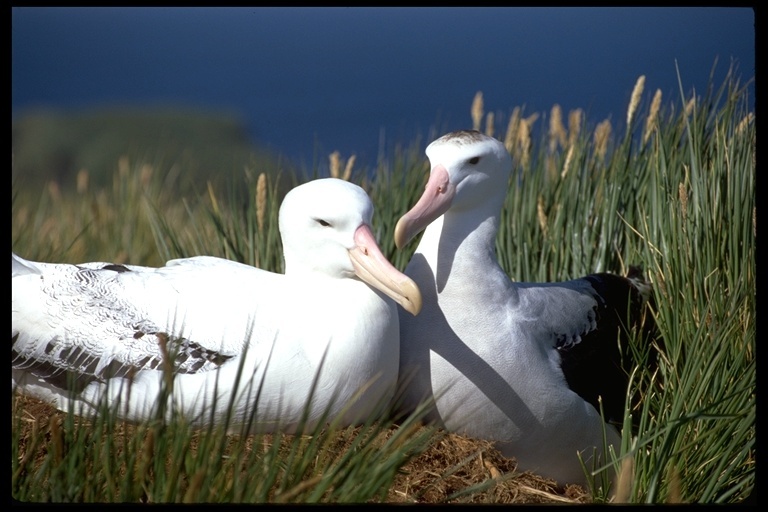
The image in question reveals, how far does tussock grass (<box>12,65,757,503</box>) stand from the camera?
271 cm

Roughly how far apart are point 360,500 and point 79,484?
768 millimetres

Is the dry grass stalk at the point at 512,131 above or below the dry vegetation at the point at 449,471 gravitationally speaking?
above

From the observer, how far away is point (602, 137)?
510cm

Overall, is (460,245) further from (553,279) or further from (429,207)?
(553,279)

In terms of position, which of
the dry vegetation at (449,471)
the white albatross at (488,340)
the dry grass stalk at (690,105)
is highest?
the dry grass stalk at (690,105)

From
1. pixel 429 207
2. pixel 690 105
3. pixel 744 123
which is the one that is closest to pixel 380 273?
pixel 429 207

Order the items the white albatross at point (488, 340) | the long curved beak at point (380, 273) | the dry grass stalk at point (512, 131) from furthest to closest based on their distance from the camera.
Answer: the dry grass stalk at point (512, 131) < the white albatross at point (488, 340) < the long curved beak at point (380, 273)

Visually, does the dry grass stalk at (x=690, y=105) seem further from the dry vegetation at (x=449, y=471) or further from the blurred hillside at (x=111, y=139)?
the blurred hillside at (x=111, y=139)

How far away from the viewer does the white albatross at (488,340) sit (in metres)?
3.55

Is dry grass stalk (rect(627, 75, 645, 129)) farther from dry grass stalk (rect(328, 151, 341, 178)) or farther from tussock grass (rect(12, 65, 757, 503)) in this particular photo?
dry grass stalk (rect(328, 151, 341, 178))

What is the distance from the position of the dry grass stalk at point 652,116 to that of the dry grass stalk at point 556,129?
446mm

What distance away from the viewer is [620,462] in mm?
3275

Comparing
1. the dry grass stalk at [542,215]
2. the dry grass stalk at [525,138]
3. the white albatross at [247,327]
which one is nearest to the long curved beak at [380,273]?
the white albatross at [247,327]
